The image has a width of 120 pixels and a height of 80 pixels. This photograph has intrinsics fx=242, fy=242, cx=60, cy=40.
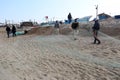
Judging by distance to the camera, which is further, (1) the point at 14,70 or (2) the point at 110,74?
(1) the point at 14,70

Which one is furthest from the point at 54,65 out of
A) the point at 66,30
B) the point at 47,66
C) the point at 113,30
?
the point at 66,30

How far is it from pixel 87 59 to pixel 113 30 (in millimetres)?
13929

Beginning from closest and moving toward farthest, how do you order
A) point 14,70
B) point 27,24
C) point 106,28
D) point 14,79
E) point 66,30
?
point 14,79, point 14,70, point 106,28, point 66,30, point 27,24

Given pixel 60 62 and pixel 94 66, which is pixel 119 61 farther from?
pixel 60 62

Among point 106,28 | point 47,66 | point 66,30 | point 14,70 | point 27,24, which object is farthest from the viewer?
point 27,24

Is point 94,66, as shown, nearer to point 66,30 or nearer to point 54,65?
point 54,65

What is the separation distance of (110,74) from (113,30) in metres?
16.4

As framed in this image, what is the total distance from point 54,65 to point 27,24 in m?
57.1

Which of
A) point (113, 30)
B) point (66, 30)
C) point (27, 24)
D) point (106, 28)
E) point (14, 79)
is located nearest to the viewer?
point (14, 79)

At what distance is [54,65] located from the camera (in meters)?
9.14

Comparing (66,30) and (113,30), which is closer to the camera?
(113,30)

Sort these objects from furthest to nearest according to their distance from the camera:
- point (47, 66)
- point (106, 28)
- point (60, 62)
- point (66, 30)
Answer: point (66, 30)
point (106, 28)
point (60, 62)
point (47, 66)

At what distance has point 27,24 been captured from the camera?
6538cm

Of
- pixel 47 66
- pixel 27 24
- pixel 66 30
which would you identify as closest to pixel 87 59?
pixel 47 66
